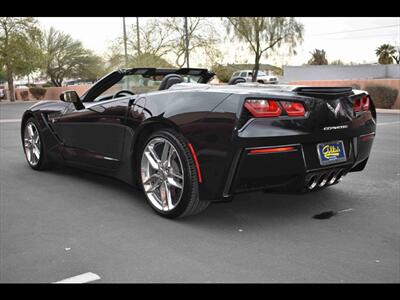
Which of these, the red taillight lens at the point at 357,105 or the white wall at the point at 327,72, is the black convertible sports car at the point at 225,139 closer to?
the red taillight lens at the point at 357,105

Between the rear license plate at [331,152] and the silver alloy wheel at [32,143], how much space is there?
351 centimetres

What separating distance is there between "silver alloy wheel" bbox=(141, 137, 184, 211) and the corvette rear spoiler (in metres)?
1.05

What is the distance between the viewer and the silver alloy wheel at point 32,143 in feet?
18.1

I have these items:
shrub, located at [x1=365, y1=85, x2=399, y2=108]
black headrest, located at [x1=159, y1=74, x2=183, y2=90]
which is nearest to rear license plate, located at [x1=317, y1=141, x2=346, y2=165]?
black headrest, located at [x1=159, y1=74, x2=183, y2=90]

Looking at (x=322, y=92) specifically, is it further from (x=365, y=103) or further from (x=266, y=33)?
(x=266, y=33)

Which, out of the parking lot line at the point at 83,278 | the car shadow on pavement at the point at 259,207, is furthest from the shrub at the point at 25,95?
the parking lot line at the point at 83,278

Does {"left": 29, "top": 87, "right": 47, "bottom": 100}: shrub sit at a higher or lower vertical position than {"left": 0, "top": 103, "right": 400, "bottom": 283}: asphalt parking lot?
higher

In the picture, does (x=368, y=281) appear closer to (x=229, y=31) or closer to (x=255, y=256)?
(x=255, y=256)

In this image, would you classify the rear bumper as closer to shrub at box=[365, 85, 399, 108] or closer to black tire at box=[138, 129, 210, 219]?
black tire at box=[138, 129, 210, 219]

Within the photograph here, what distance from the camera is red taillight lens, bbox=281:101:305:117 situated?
3236 mm

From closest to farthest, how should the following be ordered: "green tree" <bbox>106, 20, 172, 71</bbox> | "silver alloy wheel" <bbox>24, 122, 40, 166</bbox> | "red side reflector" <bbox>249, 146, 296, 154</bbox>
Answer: "red side reflector" <bbox>249, 146, 296, 154</bbox>, "silver alloy wheel" <bbox>24, 122, 40, 166</bbox>, "green tree" <bbox>106, 20, 172, 71</bbox>

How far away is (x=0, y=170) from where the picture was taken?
5688mm
